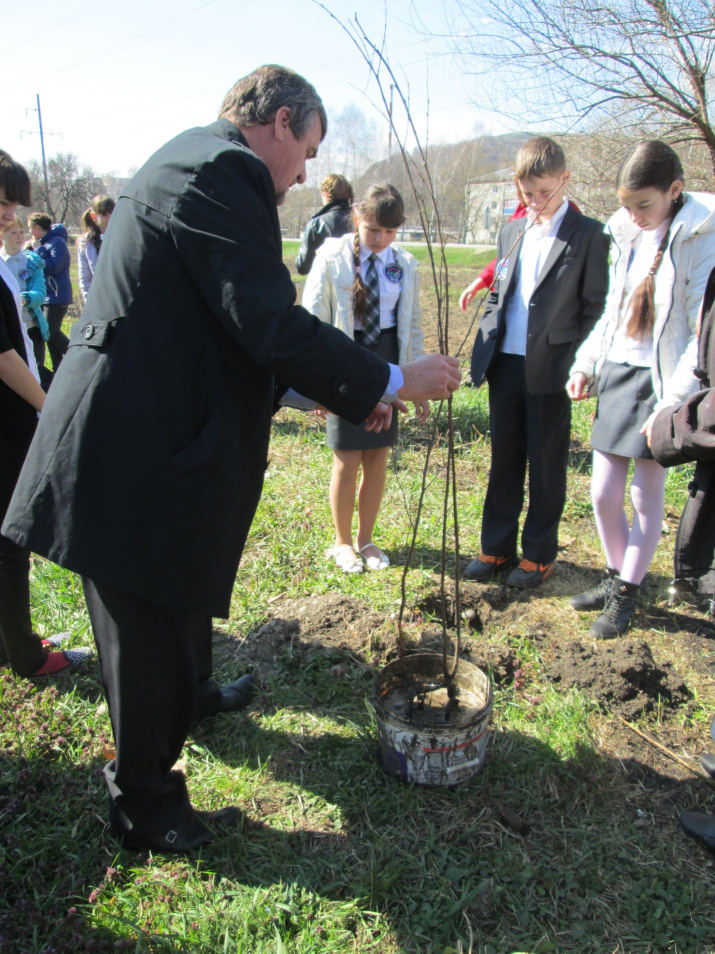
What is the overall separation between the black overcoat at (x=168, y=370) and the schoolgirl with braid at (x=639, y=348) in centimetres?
163

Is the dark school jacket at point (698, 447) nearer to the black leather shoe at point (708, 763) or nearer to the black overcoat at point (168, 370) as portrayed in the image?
the black leather shoe at point (708, 763)

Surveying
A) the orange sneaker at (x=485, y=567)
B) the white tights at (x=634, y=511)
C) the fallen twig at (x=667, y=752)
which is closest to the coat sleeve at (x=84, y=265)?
the orange sneaker at (x=485, y=567)

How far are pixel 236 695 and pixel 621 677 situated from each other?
1.51m

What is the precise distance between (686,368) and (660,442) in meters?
0.48

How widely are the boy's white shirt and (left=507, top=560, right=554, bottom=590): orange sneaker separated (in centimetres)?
111

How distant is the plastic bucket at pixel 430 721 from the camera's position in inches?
83.0

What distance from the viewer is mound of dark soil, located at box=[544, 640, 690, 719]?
2621 millimetres

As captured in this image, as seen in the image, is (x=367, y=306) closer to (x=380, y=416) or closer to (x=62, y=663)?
(x=380, y=416)

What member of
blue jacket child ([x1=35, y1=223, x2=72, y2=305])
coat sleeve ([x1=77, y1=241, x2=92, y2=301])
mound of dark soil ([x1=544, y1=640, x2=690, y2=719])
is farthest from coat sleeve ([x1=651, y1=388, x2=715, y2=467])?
blue jacket child ([x1=35, y1=223, x2=72, y2=305])

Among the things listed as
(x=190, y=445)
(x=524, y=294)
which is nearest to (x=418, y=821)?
(x=190, y=445)

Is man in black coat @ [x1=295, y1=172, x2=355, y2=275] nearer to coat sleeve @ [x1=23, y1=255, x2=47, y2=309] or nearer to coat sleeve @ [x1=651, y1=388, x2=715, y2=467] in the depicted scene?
coat sleeve @ [x1=23, y1=255, x2=47, y2=309]

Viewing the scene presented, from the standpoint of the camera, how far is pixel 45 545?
1.68 m

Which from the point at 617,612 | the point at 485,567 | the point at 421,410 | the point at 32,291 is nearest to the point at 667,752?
the point at 617,612

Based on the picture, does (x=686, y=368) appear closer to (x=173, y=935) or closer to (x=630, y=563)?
(x=630, y=563)
